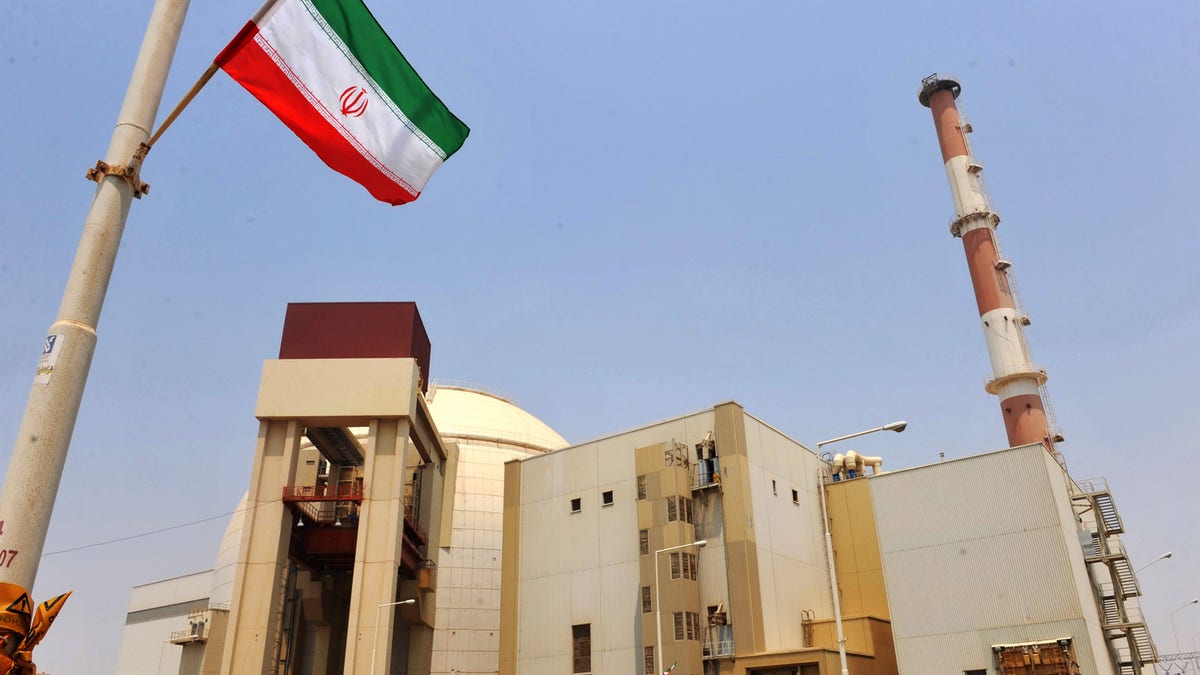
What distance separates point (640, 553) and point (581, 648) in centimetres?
682

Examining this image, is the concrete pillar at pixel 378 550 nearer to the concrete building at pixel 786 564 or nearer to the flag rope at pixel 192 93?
the concrete building at pixel 786 564

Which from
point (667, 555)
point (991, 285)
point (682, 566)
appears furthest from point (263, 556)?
point (991, 285)

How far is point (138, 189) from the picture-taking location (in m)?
9.97

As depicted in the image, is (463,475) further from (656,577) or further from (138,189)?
(138,189)

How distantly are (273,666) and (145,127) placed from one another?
158 feet

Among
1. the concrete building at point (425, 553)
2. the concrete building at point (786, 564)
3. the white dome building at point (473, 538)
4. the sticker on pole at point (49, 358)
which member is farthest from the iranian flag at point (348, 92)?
the white dome building at point (473, 538)

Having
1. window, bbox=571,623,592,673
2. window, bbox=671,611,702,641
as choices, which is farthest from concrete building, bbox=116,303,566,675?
window, bbox=671,611,702,641

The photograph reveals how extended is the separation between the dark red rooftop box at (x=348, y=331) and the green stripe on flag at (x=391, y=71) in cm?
4229

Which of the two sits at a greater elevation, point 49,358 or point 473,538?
point 473,538

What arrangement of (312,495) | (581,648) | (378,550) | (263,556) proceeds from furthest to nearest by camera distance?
(312,495) < (581,648) < (378,550) < (263,556)

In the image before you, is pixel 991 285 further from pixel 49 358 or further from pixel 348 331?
pixel 49 358

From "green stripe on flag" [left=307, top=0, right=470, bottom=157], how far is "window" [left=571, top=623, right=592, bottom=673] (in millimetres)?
41647

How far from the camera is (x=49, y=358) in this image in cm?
893

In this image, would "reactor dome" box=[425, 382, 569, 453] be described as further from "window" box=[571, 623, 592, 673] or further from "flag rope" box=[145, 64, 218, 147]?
"flag rope" box=[145, 64, 218, 147]
